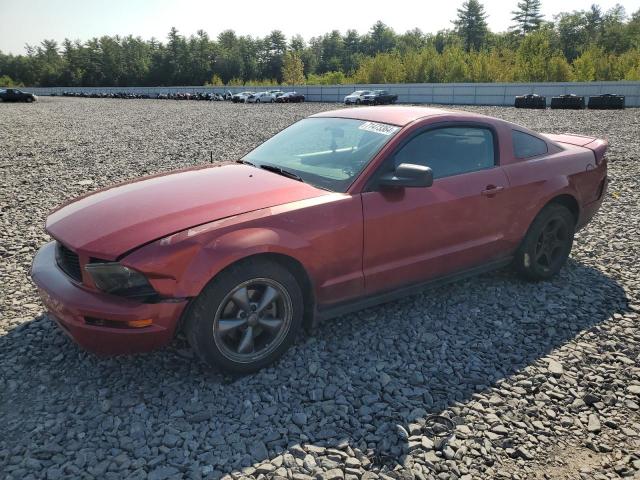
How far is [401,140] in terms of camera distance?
3.59 m

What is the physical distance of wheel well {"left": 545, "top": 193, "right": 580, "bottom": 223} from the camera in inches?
177

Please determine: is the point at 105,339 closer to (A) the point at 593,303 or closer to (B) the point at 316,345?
(B) the point at 316,345

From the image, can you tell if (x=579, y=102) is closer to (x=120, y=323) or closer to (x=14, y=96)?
(x=120, y=323)

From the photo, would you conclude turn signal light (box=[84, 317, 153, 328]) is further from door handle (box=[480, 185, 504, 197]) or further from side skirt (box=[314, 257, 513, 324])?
door handle (box=[480, 185, 504, 197])

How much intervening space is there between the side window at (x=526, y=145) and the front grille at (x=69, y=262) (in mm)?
3420

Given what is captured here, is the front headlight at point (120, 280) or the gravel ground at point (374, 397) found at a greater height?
the front headlight at point (120, 280)

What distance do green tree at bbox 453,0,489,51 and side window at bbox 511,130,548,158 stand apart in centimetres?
10161

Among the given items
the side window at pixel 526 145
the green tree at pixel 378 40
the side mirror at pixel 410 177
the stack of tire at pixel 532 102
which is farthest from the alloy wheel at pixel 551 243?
the green tree at pixel 378 40

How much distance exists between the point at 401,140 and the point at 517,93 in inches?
1499

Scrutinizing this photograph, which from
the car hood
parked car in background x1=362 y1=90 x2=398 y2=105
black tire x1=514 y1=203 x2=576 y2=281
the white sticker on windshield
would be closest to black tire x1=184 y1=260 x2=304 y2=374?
the car hood

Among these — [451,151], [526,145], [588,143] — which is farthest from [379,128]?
[588,143]

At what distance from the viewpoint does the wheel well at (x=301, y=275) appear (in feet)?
9.96

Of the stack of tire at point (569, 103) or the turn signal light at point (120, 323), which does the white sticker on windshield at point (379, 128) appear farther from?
the stack of tire at point (569, 103)

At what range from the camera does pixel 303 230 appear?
122 inches
